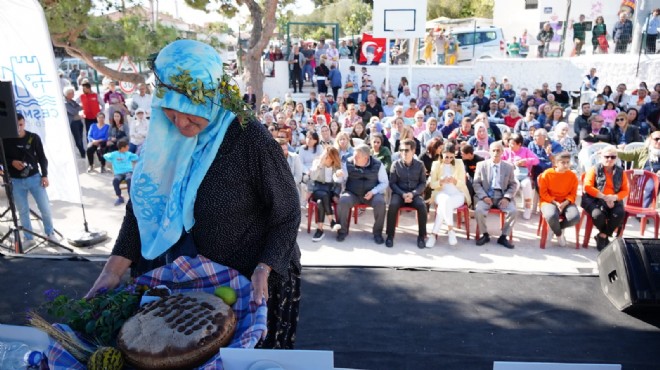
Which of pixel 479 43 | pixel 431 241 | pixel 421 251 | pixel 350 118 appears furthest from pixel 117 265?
pixel 479 43

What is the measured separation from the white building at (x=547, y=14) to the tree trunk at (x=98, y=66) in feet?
44.2

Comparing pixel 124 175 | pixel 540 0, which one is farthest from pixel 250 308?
pixel 540 0

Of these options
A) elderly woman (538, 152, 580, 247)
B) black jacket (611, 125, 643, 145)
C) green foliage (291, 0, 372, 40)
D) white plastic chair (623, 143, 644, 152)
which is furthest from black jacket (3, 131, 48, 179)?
green foliage (291, 0, 372, 40)

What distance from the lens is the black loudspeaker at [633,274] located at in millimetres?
3561

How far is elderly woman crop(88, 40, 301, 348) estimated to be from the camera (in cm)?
167

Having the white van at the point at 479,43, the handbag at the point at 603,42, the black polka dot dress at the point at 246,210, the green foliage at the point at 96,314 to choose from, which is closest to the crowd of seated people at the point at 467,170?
the black polka dot dress at the point at 246,210

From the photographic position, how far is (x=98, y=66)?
9.02 meters

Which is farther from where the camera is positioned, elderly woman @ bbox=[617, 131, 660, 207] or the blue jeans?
elderly woman @ bbox=[617, 131, 660, 207]

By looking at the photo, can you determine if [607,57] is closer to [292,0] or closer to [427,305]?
[292,0]

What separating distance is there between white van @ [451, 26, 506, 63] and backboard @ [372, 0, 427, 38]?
643 cm

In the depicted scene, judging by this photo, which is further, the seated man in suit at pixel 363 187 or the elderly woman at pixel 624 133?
the elderly woman at pixel 624 133

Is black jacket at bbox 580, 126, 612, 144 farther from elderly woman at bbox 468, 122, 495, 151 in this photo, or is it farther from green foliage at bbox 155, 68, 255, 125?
green foliage at bbox 155, 68, 255, 125

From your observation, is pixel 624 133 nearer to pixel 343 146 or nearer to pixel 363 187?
pixel 343 146

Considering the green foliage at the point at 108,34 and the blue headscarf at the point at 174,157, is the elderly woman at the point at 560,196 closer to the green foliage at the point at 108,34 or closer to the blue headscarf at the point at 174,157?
the blue headscarf at the point at 174,157
